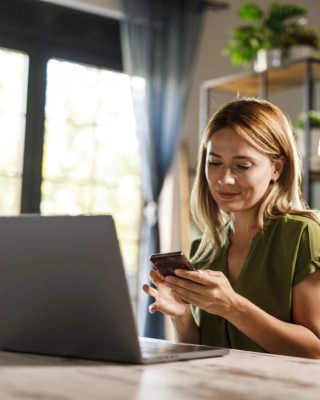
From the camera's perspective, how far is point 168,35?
4.36 m

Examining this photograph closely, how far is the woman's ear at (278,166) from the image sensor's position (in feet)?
6.25

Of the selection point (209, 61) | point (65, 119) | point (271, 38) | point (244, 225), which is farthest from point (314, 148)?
point (244, 225)

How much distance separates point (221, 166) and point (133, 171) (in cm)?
259

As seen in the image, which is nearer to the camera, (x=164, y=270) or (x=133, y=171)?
(x=164, y=270)

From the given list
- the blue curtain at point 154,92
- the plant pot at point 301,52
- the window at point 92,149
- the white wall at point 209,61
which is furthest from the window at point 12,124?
the plant pot at point 301,52

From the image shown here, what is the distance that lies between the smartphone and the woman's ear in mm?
555

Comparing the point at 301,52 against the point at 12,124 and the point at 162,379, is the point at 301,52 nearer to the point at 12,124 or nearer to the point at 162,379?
the point at 12,124

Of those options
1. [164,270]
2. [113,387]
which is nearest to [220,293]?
[164,270]

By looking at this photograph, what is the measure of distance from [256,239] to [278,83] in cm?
230

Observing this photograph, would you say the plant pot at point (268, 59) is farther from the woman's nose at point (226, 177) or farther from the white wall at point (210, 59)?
the woman's nose at point (226, 177)

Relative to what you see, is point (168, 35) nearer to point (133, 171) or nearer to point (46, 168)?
point (133, 171)

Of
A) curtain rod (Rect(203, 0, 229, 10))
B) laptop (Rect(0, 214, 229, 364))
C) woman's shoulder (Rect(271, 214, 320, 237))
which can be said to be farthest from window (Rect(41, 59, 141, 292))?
laptop (Rect(0, 214, 229, 364))

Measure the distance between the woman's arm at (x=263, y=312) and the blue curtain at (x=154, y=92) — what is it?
246cm

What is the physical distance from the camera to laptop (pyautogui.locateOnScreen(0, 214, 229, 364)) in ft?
3.66
